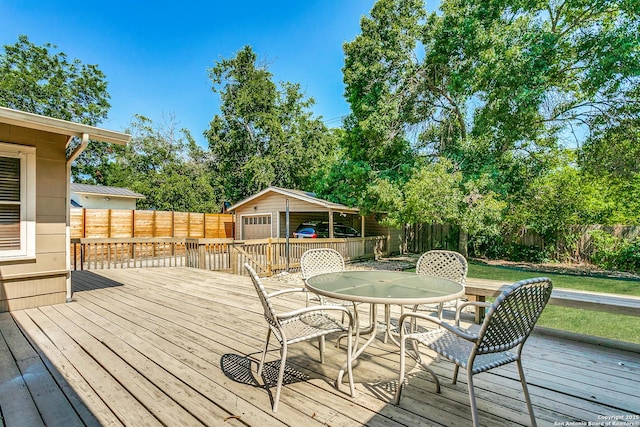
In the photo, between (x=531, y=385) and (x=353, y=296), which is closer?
(x=353, y=296)

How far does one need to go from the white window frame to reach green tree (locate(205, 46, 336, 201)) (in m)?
15.9

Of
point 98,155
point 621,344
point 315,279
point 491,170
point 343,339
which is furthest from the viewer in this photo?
point 98,155

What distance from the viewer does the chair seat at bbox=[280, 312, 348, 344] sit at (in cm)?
217

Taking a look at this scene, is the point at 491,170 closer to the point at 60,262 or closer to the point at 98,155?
the point at 60,262

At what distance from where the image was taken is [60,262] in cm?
441

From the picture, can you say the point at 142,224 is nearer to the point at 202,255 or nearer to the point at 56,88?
the point at 202,255

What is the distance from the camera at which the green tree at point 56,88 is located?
18.3 m

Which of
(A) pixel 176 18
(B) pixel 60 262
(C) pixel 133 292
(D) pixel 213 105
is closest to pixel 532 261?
(C) pixel 133 292

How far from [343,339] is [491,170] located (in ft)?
31.2

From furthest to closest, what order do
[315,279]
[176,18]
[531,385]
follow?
[176,18], [315,279], [531,385]

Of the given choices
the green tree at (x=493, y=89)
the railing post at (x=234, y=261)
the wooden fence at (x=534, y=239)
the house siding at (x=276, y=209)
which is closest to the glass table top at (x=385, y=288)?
the railing post at (x=234, y=261)

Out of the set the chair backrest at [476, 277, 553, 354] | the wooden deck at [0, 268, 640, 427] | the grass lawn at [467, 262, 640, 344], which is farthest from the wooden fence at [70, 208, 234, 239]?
the chair backrest at [476, 277, 553, 354]

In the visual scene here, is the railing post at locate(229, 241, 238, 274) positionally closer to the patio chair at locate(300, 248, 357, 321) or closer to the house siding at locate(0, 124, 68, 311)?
the house siding at locate(0, 124, 68, 311)

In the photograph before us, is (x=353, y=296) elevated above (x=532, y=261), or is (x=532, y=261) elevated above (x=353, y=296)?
(x=353, y=296)
